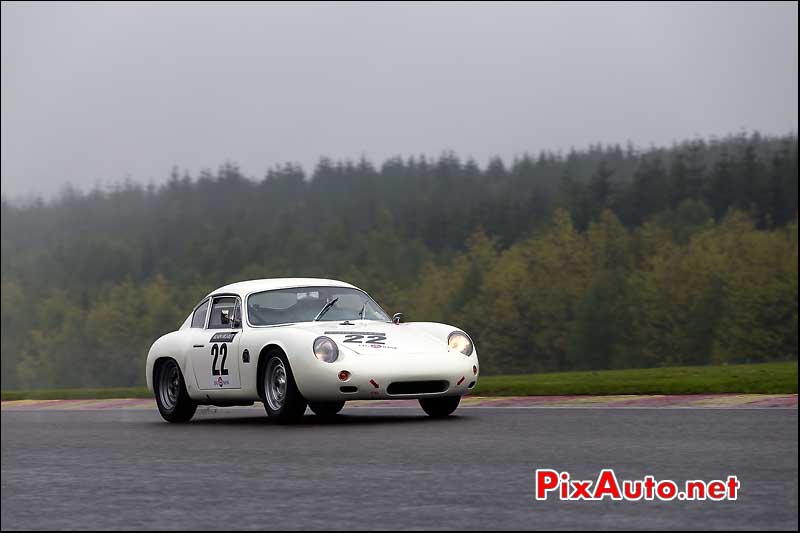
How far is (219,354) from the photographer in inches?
527

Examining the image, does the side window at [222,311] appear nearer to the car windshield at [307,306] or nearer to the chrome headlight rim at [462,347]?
the car windshield at [307,306]

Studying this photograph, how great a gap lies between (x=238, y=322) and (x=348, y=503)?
6.86 metres

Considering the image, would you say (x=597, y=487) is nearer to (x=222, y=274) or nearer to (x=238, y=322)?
(x=238, y=322)

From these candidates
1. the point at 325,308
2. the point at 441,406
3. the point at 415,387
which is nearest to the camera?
the point at 415,387

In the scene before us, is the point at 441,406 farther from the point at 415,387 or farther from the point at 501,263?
the point at 501,263

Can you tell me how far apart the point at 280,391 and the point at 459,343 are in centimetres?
177

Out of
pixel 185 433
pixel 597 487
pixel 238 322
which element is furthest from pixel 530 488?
pixel 238 322

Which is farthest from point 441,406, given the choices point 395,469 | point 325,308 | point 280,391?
point 395,469

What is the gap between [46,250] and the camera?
585ft

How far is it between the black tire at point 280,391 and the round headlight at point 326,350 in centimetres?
32

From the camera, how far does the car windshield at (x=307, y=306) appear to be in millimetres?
13414

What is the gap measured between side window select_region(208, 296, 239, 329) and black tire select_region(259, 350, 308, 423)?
1036 mm

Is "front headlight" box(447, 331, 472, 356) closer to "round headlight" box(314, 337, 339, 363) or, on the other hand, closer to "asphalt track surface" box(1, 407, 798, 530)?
"asphalt track surface" box(1, 407, 798, 530)

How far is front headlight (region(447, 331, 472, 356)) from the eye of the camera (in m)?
12.9
